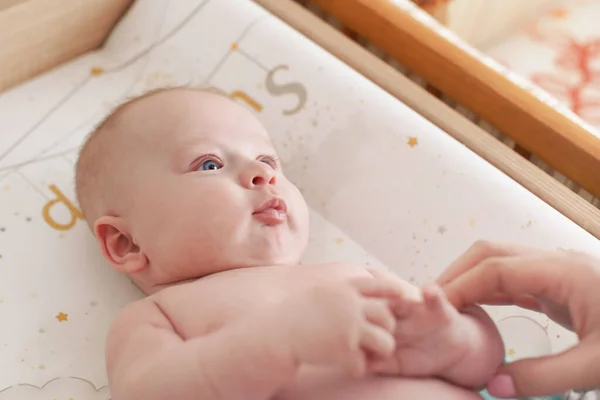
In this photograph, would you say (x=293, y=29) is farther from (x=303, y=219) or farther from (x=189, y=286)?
(x=189, y=286)

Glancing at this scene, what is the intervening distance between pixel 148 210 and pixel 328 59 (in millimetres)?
502

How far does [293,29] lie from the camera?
1361mm

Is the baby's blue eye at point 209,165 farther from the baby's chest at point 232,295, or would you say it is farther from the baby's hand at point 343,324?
the baby's hand at point 343,324

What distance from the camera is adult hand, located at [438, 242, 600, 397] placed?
776mm

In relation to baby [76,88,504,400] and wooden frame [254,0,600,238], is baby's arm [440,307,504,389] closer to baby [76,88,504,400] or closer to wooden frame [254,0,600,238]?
baby [76,88,504,400]

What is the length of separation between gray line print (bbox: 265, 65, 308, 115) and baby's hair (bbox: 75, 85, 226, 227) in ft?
0.71

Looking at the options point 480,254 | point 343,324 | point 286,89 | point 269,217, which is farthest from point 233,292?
point 286,89

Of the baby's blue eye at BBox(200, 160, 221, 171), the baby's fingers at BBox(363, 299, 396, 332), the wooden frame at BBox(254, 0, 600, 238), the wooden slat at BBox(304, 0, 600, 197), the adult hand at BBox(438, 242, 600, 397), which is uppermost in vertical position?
the wooden slat at BBox(304, 0, 600, 197)

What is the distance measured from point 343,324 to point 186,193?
337 millimetres

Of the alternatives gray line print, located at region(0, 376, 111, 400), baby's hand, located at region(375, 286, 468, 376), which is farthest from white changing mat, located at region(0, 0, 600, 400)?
baby's hand, located at region(375, 286, 468, 376)

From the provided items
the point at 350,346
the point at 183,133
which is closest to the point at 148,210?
the point at 183,133

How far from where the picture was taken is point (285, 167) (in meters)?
1.24

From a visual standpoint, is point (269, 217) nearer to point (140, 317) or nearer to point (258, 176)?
point (258, 176)

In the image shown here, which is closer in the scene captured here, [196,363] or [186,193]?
[196,363]
